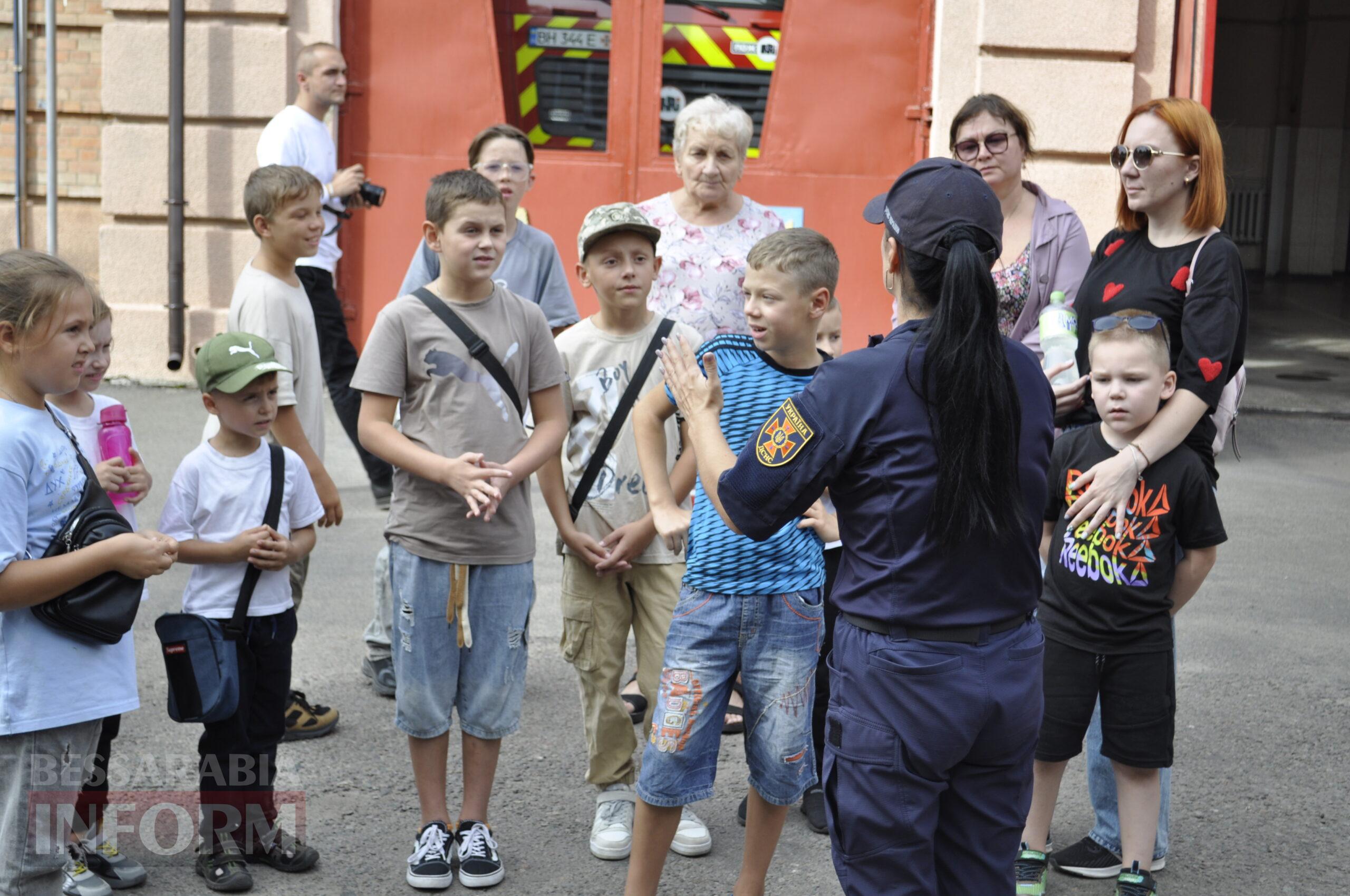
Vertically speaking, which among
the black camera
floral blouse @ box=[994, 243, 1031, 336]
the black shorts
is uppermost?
the black camera

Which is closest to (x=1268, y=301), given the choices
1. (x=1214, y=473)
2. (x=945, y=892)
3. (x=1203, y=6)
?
(x=1203, y=6)

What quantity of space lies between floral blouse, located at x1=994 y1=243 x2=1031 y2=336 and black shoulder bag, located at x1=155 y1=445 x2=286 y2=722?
236cm

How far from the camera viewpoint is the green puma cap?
3572mm

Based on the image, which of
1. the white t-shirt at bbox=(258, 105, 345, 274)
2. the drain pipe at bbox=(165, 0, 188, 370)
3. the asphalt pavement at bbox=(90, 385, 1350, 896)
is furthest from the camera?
the drain pipe at bbox=(165, 0, 188, 370)

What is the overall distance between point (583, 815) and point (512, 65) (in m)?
6.53

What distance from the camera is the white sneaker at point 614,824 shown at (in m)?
3.74

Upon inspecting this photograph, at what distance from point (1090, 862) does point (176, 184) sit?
7496mm

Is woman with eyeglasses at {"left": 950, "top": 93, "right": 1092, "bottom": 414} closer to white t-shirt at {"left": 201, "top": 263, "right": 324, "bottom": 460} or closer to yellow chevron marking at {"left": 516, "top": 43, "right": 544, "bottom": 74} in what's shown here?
white t-shirt at {"left": 201, "top": 263, "right": 324, "bottom": 460}

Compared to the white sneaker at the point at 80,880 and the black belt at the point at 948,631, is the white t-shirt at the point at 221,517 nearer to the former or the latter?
the white sneaker at the point at 80,880

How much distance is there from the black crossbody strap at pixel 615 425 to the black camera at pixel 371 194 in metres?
3.12

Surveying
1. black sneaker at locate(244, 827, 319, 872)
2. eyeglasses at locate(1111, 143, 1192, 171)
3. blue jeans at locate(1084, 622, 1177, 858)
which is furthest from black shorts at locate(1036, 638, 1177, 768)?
black sneaker at locate(244, 827, 319, 872)

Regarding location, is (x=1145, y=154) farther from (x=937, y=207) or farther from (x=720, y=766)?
(x=720, y=766)

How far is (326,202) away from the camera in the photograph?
677cm

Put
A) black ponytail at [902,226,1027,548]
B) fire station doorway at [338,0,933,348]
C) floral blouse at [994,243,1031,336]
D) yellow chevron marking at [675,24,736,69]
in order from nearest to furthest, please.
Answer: black ponytail at [902,226,1027,548], floral blouse at [994,243,1031,336], fire station doorway at [338,0,933,348], yellow chevron marking at [675,24,736,69]
